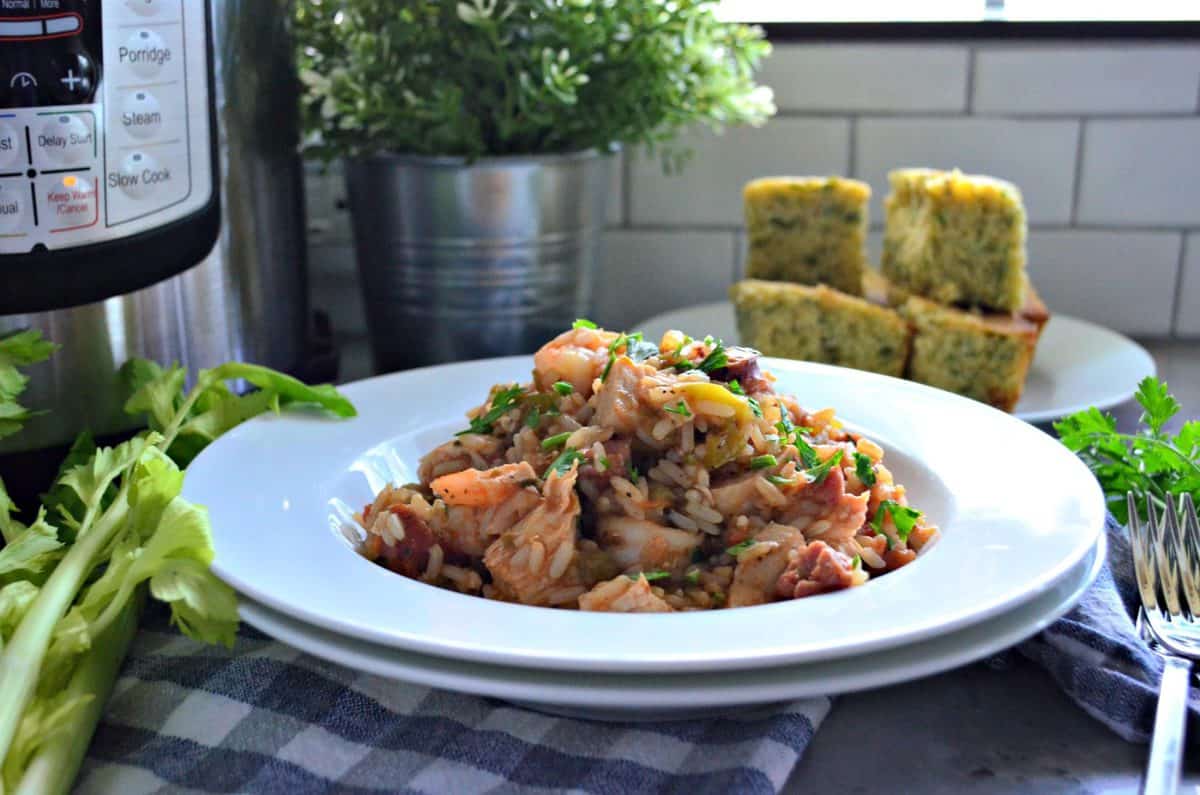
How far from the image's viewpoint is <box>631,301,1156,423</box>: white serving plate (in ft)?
4.33

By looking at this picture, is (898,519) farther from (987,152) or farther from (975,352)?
(987,152)

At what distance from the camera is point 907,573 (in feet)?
2.50

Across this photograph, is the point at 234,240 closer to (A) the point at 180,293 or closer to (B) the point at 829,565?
(A) the point at 180,293

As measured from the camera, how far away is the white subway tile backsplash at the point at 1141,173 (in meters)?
1.64

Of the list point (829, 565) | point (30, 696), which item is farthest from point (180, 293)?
point (829, 565)

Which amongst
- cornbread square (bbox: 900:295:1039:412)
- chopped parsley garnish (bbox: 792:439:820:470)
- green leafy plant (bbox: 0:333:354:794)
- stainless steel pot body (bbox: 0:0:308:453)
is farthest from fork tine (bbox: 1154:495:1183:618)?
stainless steel pot body (bbox: 0:0:308:453)

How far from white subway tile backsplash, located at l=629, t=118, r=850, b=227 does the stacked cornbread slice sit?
0.22 meters

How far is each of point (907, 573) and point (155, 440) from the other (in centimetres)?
52

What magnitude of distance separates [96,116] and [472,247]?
44cm

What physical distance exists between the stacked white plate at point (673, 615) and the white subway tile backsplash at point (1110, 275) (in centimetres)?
80

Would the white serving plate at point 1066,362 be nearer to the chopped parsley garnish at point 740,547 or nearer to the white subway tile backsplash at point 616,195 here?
the white subway tile backsplash at point 616,195

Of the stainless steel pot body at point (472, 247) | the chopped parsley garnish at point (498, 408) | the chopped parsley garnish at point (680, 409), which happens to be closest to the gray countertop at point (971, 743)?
the chopped parsley garnish at point (680, 409)

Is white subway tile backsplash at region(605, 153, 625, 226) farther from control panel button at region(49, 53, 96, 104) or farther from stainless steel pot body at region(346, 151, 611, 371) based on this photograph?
control panel button at region(49, 53, 96, 104)

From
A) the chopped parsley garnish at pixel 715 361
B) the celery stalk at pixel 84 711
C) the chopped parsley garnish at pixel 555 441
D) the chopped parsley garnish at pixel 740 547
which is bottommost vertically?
the celery stalk at pixel 84 711
